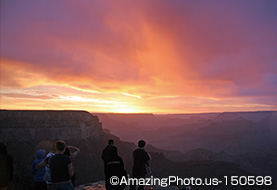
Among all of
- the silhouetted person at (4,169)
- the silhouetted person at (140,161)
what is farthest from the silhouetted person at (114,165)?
the silhouetted person at (4,169)

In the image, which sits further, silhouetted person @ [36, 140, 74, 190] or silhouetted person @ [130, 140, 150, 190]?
silhouetted person @ [130, 140, 150, 190]

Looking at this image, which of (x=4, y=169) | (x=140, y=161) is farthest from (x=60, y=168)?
(x=140, y=161)

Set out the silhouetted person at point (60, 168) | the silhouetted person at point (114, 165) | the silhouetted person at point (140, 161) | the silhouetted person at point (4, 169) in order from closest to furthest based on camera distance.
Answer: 1. the silhouetted person at point (60, 168)
2. the silhouetted person at point (4, 169)
3. the silhouetted person at point (114, 165)
4. the silhouetted person at point (140, 161)

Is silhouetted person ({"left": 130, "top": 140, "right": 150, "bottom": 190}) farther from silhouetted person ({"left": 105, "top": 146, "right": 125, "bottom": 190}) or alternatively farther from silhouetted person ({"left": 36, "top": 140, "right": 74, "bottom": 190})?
silhouetted person ({"left": 36, "top": 140, "right": 74, "bottom": 190})

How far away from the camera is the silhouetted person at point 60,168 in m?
5.73

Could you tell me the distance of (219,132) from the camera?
608 feet

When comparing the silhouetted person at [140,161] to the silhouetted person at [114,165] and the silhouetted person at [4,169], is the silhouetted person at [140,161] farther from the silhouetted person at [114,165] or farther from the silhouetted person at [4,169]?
the silhouetted person at [4,169]

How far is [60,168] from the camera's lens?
5.75 metres

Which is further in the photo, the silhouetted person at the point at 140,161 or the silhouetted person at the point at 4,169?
the silhouetted person at the point at 140,161

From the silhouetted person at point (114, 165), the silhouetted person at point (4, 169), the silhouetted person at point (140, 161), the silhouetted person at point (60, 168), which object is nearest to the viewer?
the silhouetted person at point (60, 168)

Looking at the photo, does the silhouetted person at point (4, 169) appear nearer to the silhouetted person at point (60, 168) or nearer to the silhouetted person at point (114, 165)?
the silhouetted person at point (60, 168)

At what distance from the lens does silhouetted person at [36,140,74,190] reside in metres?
5.73

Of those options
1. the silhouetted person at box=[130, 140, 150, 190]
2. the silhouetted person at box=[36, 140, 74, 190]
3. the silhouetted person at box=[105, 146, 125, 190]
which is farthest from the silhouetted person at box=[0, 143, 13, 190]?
the silhouetted person at box=[130, 140, 150, 190]

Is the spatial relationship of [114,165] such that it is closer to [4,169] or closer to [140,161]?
[140,161]
